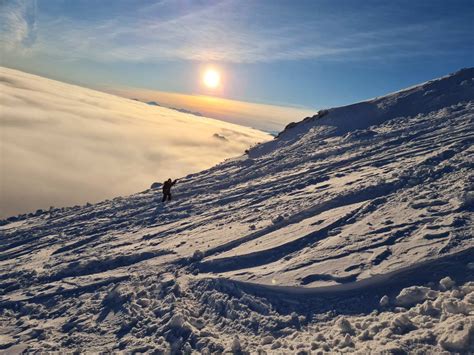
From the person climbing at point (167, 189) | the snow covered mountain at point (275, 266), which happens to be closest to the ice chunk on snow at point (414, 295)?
the snow covered mountain at point (275, 266)

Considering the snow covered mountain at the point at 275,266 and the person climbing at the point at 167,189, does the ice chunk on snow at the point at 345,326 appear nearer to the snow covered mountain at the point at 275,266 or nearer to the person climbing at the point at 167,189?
the snow covered mountain at the point at 275,266

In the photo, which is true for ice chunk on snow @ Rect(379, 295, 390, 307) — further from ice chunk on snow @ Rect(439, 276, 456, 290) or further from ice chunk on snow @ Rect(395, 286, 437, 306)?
ice chunk on snow @ Rect(439, 276, 456, 290)

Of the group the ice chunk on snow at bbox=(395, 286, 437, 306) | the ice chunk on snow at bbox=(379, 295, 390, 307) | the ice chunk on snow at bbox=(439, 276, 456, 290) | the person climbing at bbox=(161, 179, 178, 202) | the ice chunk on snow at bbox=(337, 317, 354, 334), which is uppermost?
the person climbing at bbox=(161, 179, 178, 202)

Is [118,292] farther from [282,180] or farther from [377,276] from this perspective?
[282,180]

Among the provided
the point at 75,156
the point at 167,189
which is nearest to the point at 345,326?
the point at 167,189

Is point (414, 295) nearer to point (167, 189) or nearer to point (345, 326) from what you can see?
point (345, 326)


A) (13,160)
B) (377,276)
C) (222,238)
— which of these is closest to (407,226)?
(377,276)

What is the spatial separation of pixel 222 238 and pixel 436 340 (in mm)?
6829

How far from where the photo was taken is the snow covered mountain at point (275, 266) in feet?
20.5

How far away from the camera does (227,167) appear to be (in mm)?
22984

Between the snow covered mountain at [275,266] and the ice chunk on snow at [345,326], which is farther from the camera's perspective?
the snow covered mountain at [275,266]

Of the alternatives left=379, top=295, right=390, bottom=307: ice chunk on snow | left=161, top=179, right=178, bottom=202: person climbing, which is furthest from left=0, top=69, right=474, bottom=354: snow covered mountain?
left=161, top=179, right=178, bottom=202: person climbing

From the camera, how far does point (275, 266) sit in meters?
8.54

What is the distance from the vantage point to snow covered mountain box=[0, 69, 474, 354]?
6.25 m
